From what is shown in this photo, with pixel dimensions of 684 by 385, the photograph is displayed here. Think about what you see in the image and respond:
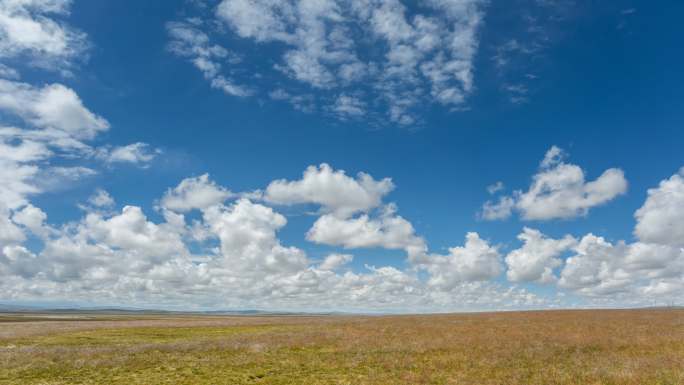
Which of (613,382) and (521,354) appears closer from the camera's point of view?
(613,382)

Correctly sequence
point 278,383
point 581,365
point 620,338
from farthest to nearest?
point 620,338
point 581,365
point 278,383

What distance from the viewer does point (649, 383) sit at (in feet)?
64.3

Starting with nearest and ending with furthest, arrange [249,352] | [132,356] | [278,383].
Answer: [278,383]
[132,356]
[249,352]

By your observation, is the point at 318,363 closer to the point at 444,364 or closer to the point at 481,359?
the point at 444,364

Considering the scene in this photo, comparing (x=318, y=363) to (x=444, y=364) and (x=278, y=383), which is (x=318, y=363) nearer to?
(x=278, y=383)

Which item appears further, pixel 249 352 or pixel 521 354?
pixel 249 352

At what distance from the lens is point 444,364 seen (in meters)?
25.8

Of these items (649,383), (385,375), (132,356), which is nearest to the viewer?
(649,383)

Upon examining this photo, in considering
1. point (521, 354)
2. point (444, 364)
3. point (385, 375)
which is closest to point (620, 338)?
point (521, 354)

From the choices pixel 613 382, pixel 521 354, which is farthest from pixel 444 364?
pixel 613 382

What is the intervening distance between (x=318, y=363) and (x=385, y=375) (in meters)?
5.99

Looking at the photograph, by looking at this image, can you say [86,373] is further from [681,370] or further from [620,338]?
[620,338]

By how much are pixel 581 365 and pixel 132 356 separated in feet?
101

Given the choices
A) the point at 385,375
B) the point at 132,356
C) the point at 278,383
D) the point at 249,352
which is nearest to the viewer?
the point at 278,383
